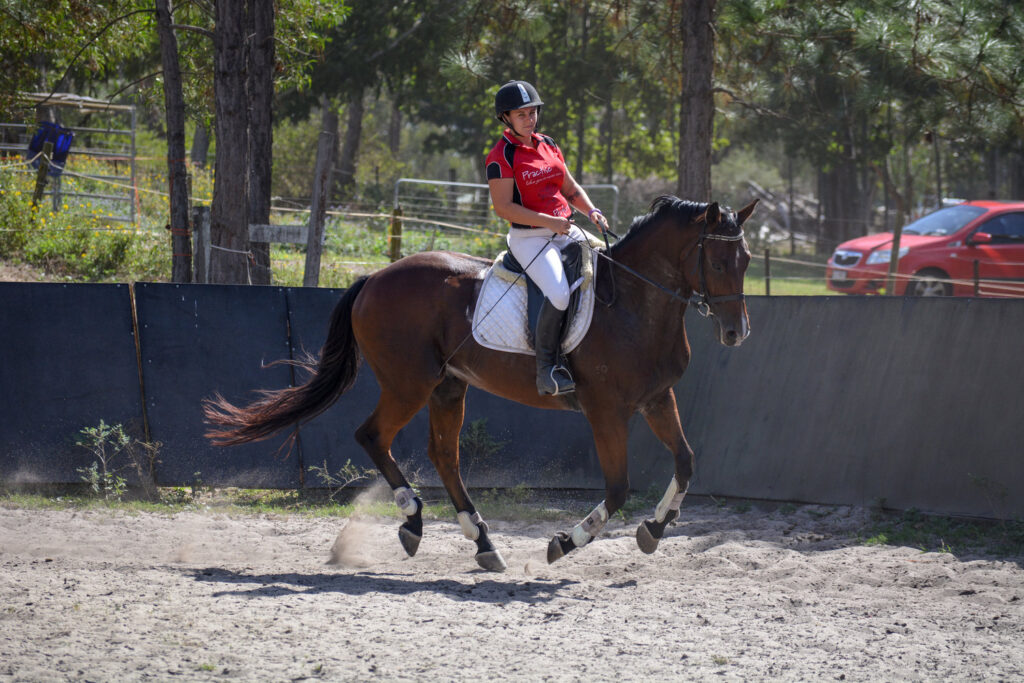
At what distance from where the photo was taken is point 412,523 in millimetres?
6578

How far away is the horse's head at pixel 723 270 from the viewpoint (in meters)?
5.77

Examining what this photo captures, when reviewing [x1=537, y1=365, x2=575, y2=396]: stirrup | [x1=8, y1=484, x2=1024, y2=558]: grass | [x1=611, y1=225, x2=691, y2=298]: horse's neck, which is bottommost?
[x1=8, y1=484, x2=1024, y2=558]: grass

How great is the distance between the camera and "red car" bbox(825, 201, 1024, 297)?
17.2 metres

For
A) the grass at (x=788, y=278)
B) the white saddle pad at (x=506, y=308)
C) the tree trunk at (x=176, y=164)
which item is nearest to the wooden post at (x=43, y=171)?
the tree trunk at (x=176, y=164)

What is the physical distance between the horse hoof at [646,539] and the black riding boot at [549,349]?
1022 millimetres

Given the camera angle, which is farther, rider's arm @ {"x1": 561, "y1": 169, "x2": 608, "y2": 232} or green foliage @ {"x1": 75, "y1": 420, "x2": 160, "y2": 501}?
green foliage @ {"x1": 75, "y1": 420, "x2": 160, "y2": 501}

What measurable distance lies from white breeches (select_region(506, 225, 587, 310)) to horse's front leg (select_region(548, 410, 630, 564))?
2.62ft

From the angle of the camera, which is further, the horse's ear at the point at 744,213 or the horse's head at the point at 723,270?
the horse's head at the point at 723,270

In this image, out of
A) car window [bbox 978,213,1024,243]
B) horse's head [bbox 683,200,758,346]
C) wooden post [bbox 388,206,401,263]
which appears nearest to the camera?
horse's head [bbox 683,200,758,346]

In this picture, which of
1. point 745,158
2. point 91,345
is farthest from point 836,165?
point 745,158

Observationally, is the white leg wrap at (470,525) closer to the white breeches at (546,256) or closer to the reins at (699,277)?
the reins at (699,277)

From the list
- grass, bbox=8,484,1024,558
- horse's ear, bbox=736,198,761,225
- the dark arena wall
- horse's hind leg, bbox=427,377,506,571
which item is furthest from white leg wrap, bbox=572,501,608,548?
the dark arena wall

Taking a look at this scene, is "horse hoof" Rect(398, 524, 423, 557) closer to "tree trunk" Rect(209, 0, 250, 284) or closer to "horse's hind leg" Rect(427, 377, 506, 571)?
"horse's hind leg" Rect(427, 377, 506, 571)

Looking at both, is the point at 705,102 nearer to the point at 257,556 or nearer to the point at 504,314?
the point at 504,314
